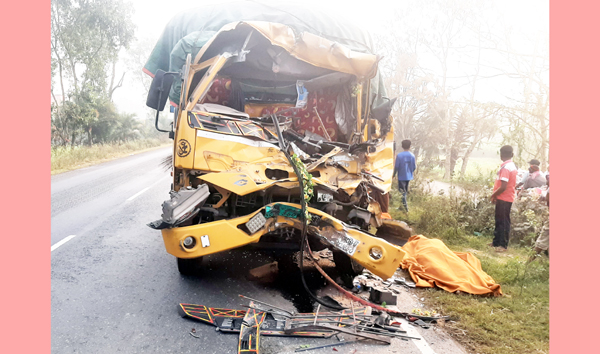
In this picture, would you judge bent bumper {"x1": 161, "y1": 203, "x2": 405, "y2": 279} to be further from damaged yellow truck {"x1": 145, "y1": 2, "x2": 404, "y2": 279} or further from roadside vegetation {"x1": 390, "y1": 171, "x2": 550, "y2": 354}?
roadside vegetation {"x1": 390, "y1": 171, "x2": 550, "y2": 354}

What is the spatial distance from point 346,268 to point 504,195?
338 cm

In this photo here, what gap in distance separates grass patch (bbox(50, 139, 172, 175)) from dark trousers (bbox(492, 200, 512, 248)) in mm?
13620

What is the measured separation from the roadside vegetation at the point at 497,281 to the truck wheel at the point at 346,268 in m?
0.83

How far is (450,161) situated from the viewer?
1844cm

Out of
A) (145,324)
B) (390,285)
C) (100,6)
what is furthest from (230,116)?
(100,6)

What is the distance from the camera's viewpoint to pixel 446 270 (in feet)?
15.7

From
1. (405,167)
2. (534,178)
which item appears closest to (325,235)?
(405,167)

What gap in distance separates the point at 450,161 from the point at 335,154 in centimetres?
1531

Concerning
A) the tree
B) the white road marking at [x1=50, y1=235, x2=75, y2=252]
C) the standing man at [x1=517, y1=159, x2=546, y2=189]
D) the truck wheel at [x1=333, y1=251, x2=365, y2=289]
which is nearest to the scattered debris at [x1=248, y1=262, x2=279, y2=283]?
the truck wheel at [x1=333, y1=251, x2=365, y2=289]

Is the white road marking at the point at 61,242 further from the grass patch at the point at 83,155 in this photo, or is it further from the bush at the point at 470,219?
the grass patch at the point at 83,155

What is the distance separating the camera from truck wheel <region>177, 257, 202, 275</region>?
14.3ft

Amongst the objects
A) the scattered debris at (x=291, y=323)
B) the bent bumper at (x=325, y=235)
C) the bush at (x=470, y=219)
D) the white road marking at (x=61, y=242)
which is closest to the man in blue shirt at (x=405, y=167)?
the bush at (x=470, y=219)

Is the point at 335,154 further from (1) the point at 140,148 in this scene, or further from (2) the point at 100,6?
(1) the point at 140,148

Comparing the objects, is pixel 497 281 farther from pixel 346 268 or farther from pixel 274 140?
pixel 274 140
